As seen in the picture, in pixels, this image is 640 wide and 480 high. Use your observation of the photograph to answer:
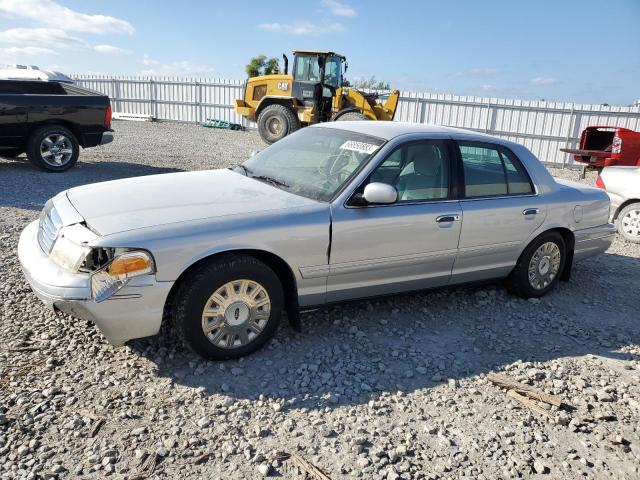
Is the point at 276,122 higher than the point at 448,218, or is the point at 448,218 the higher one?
the point at 276,122

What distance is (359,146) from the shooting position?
4.35m

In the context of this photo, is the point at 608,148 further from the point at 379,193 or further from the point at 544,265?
the point at 379,193

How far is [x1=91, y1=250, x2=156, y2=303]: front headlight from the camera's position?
3193mm

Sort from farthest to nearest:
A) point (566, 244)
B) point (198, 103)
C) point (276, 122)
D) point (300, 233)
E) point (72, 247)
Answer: point (198, 103)
point (276, 122)
point (566, 244)
point (300, 233)
point (72, 247)

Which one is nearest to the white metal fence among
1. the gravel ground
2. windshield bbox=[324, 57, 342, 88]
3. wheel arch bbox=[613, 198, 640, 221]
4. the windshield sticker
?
windshield bbox=[324, 57, 342, 88]

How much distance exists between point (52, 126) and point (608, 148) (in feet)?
40.4

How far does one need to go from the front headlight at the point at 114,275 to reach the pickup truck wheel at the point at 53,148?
7686mm

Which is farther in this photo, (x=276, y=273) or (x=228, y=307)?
(x=276, y=273)


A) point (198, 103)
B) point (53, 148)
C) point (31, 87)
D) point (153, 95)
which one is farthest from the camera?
point (153, 95)

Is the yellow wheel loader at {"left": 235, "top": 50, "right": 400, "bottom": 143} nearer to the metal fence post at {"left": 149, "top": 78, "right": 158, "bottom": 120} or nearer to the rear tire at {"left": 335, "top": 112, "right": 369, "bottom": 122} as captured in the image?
the rear tire at {"left": 335, "top": 112, "right": 369, "bottom": 122}

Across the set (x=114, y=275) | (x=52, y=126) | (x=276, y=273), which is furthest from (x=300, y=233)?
(x=52, y=126)

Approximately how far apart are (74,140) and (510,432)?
30.6 feet

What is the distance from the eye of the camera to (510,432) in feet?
10.4

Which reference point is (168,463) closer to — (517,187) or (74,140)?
(517,187)
